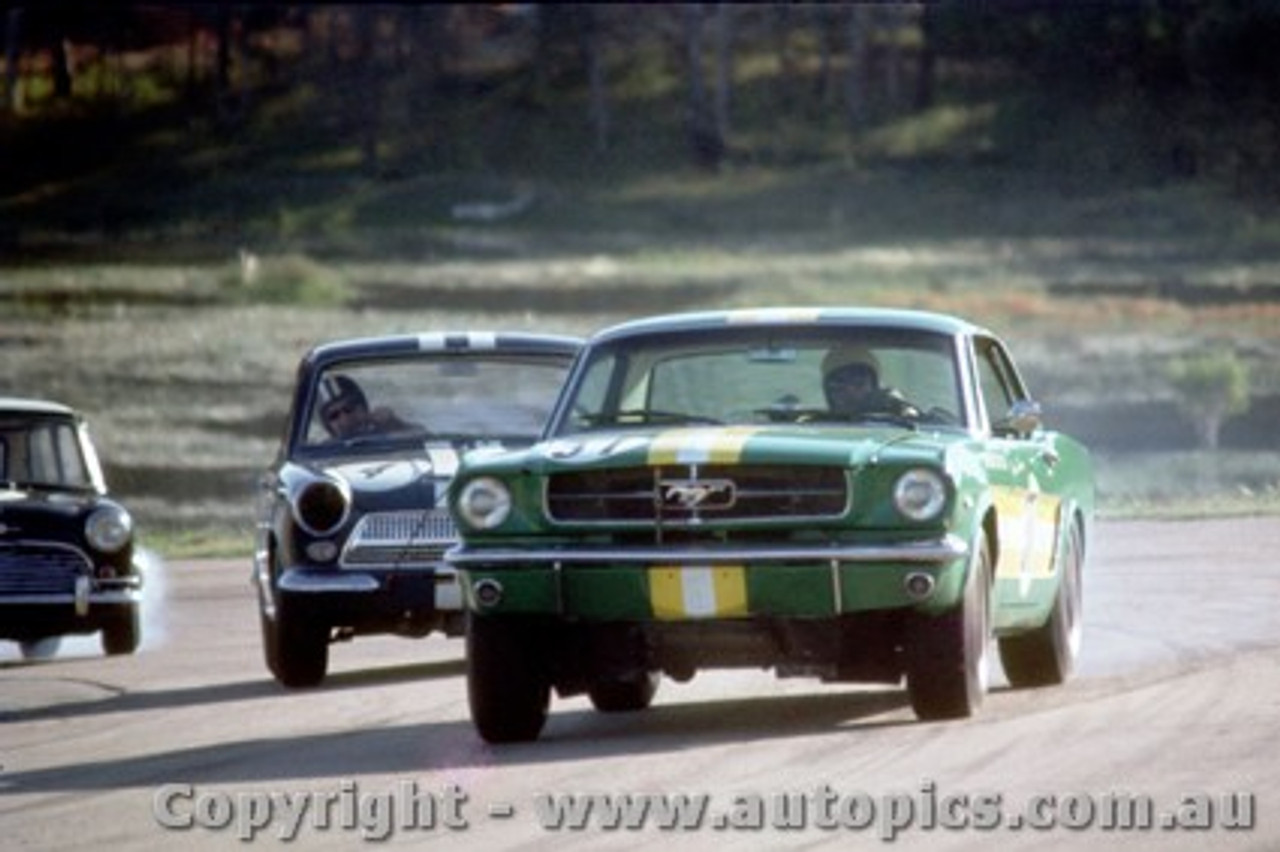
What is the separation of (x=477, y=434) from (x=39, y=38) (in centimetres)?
6415

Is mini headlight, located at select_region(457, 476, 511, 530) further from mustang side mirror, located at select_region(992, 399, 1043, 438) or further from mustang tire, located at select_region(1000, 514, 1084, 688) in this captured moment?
mustang tire, located at select_region(1000, 514, 1084, 688)

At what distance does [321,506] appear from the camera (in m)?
16.7

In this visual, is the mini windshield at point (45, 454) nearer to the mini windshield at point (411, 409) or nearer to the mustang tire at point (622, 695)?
the mini windshield at point (411, 409)

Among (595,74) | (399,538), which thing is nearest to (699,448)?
(399,538)

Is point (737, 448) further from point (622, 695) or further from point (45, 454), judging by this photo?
point (45, 454)

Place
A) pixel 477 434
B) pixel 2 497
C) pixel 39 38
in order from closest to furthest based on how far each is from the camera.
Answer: pixel 477 434
pixel 2 497
pixel 39 38

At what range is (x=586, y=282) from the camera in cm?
6712

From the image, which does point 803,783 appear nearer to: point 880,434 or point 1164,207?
point 880,434

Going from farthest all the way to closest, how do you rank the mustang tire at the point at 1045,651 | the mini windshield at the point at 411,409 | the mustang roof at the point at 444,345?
the mustang roof at the point at 444,345, the mini windshield at the point at 411,409, the mustang tire at the point at 1045,651

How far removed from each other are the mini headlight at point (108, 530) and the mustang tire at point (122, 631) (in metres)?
0.31

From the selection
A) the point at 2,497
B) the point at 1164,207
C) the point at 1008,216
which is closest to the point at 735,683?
the point at 2,497

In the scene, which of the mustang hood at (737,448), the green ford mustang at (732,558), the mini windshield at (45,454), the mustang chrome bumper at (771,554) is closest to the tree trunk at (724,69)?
the mini windshield at (45,454)

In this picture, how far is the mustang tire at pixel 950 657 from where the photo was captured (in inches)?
497

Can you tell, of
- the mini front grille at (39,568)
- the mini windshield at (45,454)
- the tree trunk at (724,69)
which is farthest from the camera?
the tree trunk at (724,69)
